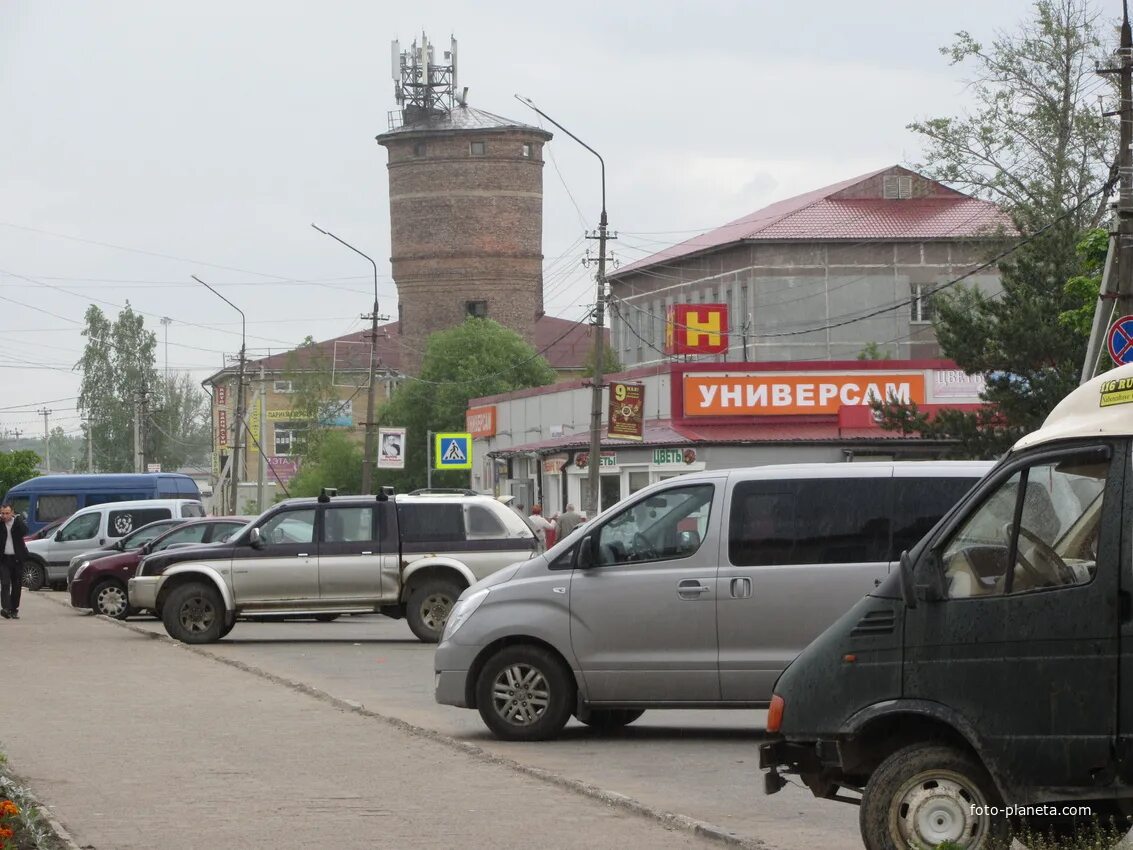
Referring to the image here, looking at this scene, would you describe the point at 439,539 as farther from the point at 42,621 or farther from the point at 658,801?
the point at 658,801

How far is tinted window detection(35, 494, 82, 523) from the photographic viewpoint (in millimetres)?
49312

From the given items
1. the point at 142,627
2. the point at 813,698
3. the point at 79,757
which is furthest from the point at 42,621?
the point at 813,698

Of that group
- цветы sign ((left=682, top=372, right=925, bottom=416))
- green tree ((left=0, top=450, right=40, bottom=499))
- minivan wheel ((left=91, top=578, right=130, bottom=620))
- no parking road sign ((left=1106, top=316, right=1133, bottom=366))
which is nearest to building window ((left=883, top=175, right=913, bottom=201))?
цветы sign ((left=682, top=372, right=925, bottom=416))

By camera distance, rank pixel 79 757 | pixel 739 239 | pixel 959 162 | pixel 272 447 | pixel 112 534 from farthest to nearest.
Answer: pixel 272 447 → pixel 739 239 → pixel 959 162 → pixel 112 534 → pixel 79 757

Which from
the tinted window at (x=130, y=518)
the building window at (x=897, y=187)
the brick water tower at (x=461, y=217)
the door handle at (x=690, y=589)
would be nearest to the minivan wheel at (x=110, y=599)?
the tinted window at (x=130, y=518)

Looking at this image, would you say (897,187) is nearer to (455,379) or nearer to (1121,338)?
(455,379)

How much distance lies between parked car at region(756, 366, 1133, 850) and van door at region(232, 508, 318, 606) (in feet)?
54.1

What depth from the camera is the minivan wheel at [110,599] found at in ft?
99.9

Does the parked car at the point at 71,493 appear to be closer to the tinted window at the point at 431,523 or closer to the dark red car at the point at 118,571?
the dark red car at the point at 118,571

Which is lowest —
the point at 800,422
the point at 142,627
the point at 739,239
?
the point at 142,627

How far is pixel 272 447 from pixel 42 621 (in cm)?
9276

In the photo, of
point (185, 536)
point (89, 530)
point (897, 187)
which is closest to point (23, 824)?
point (185, 536)

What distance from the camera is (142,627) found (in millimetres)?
28172

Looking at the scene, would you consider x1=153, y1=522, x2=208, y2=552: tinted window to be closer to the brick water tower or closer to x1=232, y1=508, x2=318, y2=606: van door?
x1=232, y1=508, x2=318, y2=606: van door
